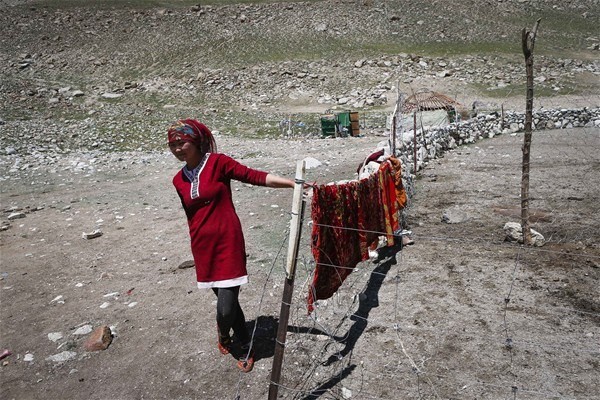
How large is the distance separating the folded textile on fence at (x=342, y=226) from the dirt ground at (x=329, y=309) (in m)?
0.60

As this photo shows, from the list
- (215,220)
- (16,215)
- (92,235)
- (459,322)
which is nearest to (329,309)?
(459,322)

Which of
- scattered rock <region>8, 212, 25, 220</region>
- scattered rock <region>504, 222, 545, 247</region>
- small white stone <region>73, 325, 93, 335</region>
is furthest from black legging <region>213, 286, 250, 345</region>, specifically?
scattered rock <region>8, 212, 25, 220</region>

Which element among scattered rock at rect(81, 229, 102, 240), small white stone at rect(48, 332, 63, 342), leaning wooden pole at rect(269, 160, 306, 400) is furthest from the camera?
scattered rock at rect(81, 229, 102, 240)

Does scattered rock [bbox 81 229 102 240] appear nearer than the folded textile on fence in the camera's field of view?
No

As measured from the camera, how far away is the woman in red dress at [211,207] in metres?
3.43

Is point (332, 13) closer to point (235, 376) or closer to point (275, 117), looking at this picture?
point (275, 117)

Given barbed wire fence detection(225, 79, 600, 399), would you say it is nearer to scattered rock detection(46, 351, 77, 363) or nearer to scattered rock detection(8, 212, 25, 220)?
scattered rock detection(46, 351, 77, 363)

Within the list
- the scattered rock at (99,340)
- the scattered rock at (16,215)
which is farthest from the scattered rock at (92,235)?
the scattered rock at (99,340)

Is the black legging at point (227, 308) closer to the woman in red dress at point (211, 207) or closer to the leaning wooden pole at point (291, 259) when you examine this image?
the woman in red dress at point (211, 207)

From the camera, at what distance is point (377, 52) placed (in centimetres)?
3034

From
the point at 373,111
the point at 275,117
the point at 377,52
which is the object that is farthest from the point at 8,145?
the point at 377,52

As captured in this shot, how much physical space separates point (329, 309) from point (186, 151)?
2.35 m

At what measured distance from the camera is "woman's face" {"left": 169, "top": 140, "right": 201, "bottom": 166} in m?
3.40

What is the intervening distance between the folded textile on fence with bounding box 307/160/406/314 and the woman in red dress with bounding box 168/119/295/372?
2.14ft
